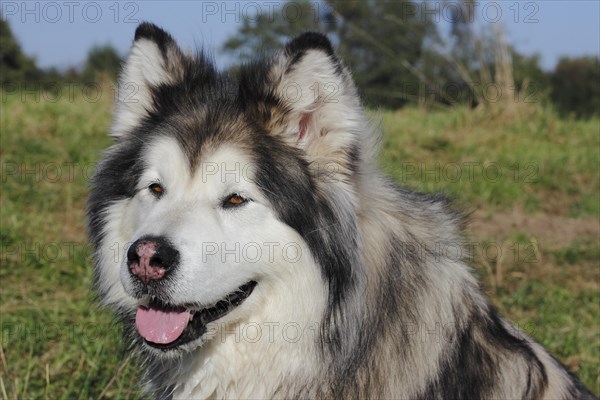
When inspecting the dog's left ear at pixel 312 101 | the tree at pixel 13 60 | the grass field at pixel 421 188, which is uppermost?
the tree at pixel 13 60

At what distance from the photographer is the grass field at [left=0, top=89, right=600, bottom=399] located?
4590 millimetres

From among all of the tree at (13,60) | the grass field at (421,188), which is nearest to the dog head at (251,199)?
the grass field at (421,188)

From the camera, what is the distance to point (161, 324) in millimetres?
2984

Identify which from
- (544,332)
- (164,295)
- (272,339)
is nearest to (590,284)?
(544,332)

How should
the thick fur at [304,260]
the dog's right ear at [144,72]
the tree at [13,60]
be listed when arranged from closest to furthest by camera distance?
the thick fur at [304,260] < the dog's right ear at [144,72] < the tree at [13,60]

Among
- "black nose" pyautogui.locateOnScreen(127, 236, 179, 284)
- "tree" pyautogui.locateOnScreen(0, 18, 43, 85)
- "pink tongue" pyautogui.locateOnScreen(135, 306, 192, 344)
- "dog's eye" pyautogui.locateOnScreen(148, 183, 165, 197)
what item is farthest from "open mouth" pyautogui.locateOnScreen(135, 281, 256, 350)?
"tree" pyautogui.locateOnScreen(0, 18, 43, 85)

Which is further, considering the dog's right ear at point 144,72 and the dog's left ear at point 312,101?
the dog's right ear at point 144,72

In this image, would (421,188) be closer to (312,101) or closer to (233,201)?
(312,101)

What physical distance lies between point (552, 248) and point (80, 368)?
15.1 feet

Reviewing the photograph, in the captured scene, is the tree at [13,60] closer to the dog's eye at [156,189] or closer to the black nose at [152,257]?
the dog's eye at [156,189]

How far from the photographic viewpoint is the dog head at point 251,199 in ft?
9.35

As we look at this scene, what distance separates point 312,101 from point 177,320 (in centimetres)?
107

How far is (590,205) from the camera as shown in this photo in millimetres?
8125

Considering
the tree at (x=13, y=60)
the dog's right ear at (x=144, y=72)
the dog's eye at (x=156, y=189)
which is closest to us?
the dog's eye at (x=156, y=189)
